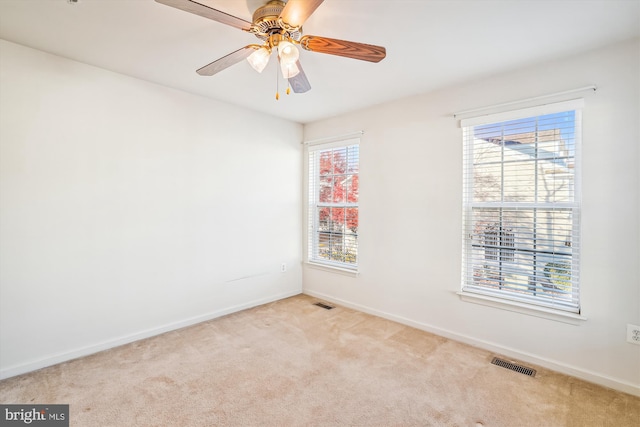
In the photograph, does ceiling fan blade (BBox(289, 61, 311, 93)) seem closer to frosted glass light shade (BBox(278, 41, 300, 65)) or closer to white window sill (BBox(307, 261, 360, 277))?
frosted glass light shade (BBox(278, 41, 300, 65))

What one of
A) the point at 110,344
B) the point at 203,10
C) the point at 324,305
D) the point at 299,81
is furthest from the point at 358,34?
the point at 110,344

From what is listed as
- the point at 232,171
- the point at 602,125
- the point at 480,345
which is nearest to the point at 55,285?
the point at 232,171

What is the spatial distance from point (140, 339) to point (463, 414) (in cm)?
283

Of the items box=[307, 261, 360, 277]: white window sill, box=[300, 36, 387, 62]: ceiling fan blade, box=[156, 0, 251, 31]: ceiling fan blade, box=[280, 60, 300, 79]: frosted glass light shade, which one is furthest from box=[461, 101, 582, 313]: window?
box=[156, 0, 251, 31]: ceiling fan blade

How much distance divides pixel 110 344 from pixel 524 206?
386cm

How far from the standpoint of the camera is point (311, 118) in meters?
4.17

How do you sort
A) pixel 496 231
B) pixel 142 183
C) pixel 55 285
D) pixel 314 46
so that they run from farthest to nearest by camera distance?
pixel 142 183 < pixel 496 231 < pixel 55 285 < pixel 314 46

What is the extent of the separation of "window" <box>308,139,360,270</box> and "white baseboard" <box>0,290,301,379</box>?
1.14 meters

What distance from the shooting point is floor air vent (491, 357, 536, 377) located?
2414mm

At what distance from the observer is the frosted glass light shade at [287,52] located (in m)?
1.72

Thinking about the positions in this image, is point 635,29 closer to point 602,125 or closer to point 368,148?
point 602,125

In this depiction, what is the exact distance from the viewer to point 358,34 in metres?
2.12

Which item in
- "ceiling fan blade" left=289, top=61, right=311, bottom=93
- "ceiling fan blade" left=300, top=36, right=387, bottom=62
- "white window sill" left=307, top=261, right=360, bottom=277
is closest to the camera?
"ceiling fan blade" left=300, top=36, right=387, bottom=62

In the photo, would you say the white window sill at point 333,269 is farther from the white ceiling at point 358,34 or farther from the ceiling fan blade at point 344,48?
the ceiling fan blade at point 344,48
